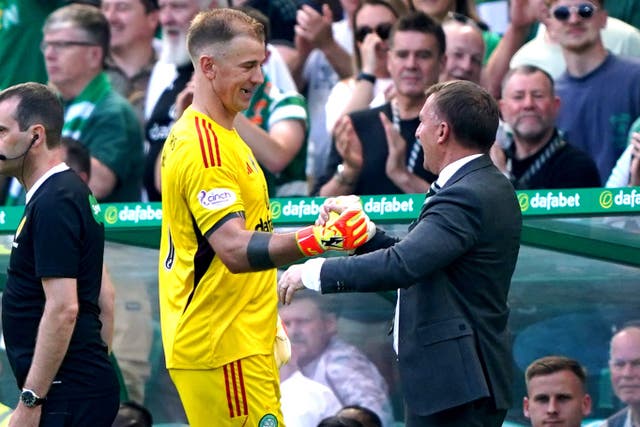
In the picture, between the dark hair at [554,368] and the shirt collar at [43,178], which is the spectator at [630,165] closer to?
the dark hair at [554,368]

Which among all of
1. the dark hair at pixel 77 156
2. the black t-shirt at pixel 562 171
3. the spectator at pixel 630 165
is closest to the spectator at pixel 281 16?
the dark hair at pixel 77 156

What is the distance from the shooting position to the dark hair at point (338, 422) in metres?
7.05

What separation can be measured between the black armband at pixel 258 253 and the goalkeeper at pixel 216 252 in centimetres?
8

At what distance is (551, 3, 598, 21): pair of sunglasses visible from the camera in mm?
8234

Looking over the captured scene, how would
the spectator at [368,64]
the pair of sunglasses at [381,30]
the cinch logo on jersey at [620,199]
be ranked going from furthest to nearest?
the pair of sunglasses at [381,30], the spectator at [368,64], the cinch logo on jersey at [620,199]

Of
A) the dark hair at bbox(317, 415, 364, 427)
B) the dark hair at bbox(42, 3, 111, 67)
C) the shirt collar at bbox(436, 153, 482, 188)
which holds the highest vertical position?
the dark hair at bbox(42, 3, 111, 67)

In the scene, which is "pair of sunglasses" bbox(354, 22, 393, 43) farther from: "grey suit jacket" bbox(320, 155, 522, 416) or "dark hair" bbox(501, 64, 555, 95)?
"grey suit jacket" bbox(320, 155, 522, 416)

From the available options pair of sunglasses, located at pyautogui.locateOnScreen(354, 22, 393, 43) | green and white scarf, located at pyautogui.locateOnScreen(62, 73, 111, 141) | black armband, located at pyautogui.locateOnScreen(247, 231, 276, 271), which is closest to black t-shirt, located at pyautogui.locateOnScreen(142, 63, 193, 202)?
green and white scarf, located at pyautogui.locateOnScreen(62, 73, 111, 141)

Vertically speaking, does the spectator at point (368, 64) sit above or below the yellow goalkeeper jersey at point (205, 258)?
above

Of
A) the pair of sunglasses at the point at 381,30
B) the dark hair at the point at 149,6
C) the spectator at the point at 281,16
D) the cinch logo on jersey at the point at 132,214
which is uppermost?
the dark hair at the point at 149,6

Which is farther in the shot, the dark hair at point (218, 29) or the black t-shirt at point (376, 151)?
the black t-shirt at point (376, 151)

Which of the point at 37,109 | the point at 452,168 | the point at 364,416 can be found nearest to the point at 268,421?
the point at 452,168

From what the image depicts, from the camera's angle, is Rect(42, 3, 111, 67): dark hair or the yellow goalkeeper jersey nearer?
the yellow goalkeeper jersey

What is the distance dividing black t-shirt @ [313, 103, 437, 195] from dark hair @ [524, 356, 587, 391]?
1365mm
